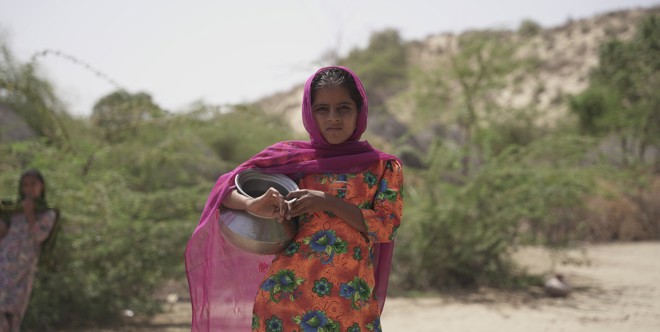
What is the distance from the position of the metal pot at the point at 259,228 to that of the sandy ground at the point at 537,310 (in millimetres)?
4027

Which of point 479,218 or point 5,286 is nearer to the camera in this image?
point 5,286

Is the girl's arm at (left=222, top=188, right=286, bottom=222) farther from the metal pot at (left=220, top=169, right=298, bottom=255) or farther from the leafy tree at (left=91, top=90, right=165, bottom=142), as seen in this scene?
the leafy tree at (left=91, top=90, right=165, bottom=142)

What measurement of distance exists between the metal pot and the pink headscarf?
2.0 inches

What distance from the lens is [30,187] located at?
402 centimetres

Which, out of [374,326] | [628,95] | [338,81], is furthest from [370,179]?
[628,95]

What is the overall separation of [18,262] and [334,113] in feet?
9.35

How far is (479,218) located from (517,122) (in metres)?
16.1

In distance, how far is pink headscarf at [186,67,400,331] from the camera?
2.09 metres

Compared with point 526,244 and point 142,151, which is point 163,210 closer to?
point 142,151

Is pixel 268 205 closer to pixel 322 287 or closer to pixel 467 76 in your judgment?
pixel 322 287

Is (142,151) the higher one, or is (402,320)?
(142,151)

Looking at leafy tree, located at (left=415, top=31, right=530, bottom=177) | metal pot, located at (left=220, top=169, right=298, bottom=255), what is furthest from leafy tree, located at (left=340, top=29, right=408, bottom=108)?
metal pot, located at (left=220, top=169, right=298, bottom=255)

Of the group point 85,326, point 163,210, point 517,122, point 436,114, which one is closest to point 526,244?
point 163,210

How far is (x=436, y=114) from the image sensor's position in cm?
1923
